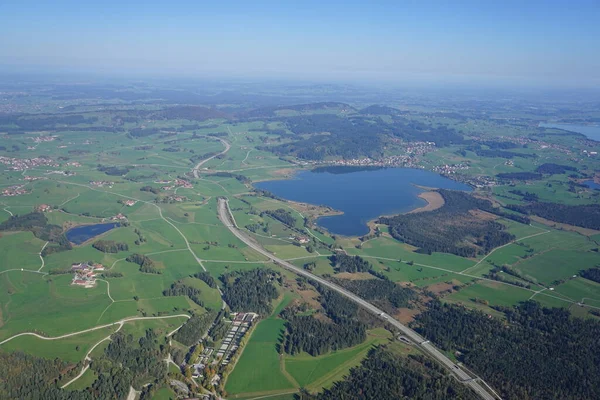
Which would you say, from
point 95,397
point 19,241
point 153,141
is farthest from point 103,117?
point 95,397

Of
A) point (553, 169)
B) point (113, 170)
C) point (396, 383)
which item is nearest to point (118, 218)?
point (113, 170)

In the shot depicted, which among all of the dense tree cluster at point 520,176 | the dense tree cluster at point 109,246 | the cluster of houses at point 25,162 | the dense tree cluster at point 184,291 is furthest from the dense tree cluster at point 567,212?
the cluster of houses at point 25,162

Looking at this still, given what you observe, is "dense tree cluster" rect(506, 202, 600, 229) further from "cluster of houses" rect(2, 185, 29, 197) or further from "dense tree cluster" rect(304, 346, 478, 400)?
"cluster of houses" rect(2, 185, 29, 197)

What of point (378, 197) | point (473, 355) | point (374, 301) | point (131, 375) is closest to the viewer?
point (131, 375)

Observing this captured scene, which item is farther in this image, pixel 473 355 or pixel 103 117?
pixel 103 117

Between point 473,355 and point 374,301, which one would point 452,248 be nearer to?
point 374,301

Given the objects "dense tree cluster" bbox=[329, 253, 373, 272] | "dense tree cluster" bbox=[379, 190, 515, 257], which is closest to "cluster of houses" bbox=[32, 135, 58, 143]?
"dense tree cluster" bbox=[379, 190, 515, 257]
